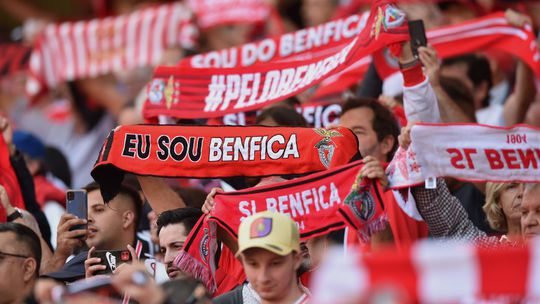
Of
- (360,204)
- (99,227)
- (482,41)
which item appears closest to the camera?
(360,204)

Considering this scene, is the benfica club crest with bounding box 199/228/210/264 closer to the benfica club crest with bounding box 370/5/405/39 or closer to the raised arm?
the raised arm

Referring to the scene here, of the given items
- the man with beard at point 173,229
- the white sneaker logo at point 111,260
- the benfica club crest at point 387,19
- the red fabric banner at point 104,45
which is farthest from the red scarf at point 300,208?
the red fabric banner at point 104,45

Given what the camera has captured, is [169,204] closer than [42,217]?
Yes

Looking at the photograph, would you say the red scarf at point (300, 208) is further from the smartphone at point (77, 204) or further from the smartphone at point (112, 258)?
the smartphone at point (77, 204)

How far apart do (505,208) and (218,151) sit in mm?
1508

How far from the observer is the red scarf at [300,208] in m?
6.02

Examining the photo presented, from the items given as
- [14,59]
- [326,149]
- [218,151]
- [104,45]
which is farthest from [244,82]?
[14,59]

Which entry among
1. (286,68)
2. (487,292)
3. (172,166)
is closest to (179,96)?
(286,68)

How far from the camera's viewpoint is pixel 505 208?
6.56m

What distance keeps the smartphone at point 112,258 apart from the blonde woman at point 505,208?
6.15 feet

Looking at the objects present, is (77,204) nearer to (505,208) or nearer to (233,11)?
(505,208)

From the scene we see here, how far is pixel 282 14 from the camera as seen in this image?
12.0 m

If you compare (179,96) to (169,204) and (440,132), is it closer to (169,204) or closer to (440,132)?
(169,204)

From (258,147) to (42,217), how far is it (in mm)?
1952
